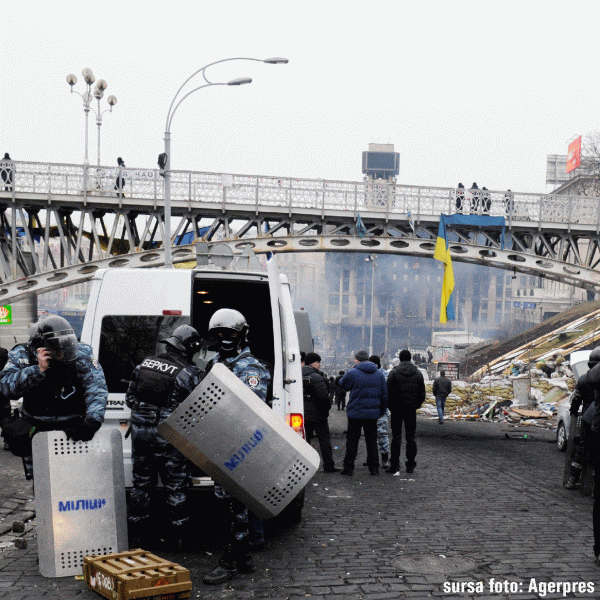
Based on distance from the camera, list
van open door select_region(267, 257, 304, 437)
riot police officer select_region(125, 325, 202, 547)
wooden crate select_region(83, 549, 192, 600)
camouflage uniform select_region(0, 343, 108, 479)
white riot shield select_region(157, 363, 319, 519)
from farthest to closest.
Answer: van open door select_region(267, 257, 304, 437)
riot police officer select_region(125, 325, 202, 547)
camouflage uniform select_region(0, 343, 108, 479)
white riot shield select_region(157, 363, 319, 519)
wooden crate select_region(83, 549, 192, 600)

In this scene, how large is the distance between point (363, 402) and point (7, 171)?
1054 inches

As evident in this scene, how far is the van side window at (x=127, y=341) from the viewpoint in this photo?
24.0ft

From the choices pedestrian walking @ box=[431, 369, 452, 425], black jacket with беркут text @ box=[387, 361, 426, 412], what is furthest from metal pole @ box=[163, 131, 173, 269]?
black jacket with беркут text @ box=[387, 361, 426, 412]

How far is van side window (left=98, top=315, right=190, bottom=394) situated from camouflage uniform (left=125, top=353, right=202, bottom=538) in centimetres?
85

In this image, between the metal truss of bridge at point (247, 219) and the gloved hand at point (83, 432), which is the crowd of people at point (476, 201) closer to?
the metal truss of bridge at point (247, 219)

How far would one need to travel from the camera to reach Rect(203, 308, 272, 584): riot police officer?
568cm

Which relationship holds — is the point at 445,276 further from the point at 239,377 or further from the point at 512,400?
the point at 239,377

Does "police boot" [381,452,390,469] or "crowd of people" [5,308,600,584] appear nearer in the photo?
"crowd of people" [5,308,600,584]

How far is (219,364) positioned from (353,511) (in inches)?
138

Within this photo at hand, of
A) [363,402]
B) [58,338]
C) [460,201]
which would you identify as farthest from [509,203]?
[58,338]

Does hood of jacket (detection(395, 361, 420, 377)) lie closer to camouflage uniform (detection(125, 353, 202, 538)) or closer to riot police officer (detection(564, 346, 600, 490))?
riot police officer (detection(564, 346, 600, 490))

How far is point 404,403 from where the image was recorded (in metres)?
11.2

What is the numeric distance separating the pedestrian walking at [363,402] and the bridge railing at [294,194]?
75.2 feet

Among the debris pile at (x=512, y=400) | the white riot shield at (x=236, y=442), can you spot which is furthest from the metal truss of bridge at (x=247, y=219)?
the white riot shield at (x=236, y=442)
